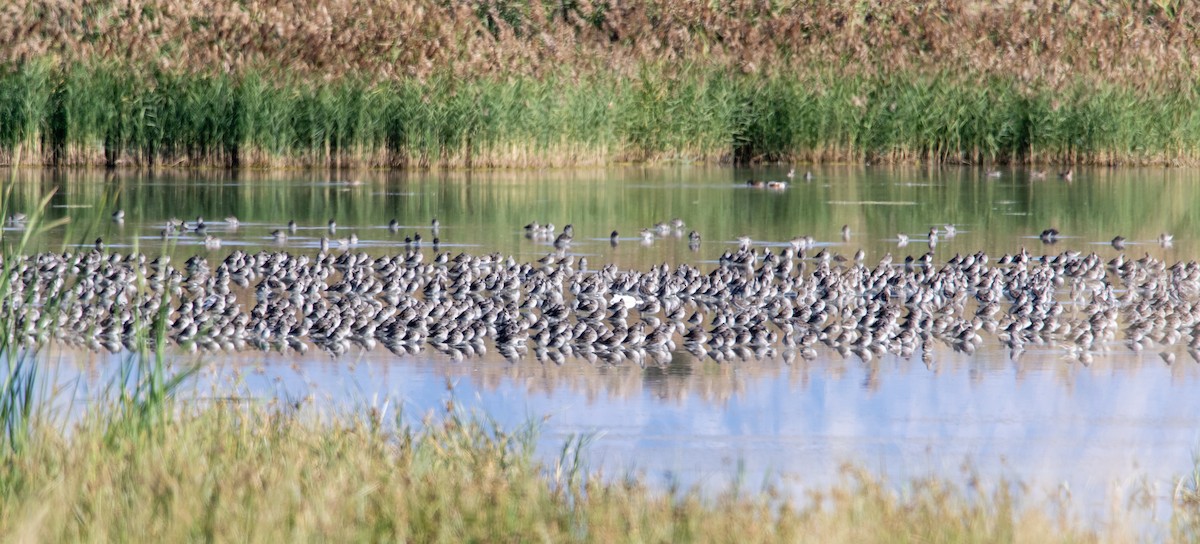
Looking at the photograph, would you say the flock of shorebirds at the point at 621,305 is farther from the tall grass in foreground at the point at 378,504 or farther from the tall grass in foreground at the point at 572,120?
the tall grass in foreground at the point at 572,120

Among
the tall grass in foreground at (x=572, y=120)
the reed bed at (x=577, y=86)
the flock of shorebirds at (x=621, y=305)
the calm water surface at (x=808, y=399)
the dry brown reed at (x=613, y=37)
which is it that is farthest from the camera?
the dry brown reed at (x=613, y=37)

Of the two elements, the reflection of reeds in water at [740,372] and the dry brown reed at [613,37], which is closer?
the reflection of reeds in water at [740,372]

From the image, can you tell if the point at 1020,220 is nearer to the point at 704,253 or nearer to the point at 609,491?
the point at 704,253

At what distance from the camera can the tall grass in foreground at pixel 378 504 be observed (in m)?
4.34

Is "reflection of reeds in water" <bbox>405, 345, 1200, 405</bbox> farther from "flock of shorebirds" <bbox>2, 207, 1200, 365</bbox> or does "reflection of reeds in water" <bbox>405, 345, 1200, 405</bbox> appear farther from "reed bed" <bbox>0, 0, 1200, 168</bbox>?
"reed bed" <bbox>0, 0, 1200, 168</bbox>

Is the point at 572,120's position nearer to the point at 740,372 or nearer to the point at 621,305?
the point at 621,305

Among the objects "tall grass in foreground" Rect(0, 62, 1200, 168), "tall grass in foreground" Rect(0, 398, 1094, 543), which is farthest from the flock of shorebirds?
"tall grass in foreground" Rect(0, 62, 1200, 168)

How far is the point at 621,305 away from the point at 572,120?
13.6 metres

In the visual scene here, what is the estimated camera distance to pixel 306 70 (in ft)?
76.9

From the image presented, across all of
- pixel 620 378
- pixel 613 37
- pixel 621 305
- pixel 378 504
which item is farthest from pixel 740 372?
pixel 613 37

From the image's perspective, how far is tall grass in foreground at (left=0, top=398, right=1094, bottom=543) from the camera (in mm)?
4340

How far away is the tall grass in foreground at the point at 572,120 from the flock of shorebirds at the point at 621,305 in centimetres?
948

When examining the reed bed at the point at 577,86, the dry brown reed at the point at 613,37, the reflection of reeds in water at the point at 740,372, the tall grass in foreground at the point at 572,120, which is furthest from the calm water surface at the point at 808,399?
the dry brown reed at the point at 613,37

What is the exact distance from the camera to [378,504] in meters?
4.82
